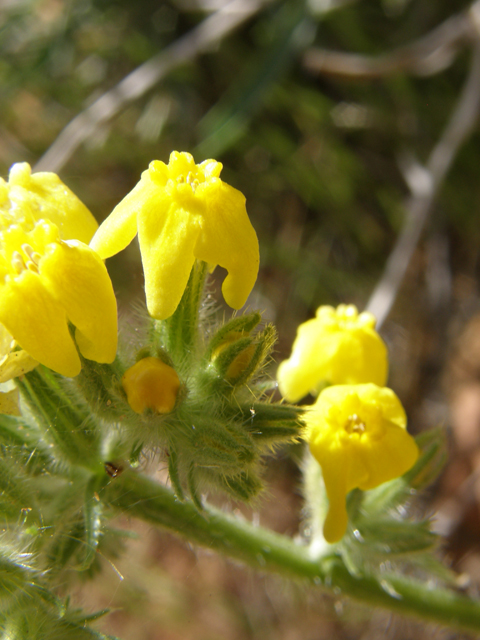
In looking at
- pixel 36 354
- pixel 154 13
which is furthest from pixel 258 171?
pixel 36 354

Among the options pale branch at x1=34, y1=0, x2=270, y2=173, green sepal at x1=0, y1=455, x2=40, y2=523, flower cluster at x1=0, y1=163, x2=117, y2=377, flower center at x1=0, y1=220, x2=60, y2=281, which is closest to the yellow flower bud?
flower cluster at x1=0, y1=163, x2=117, y2=377

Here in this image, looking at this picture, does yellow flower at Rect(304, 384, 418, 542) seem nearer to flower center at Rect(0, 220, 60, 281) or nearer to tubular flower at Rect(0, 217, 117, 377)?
tubular flower at Rect(0, 217, 117, 377)

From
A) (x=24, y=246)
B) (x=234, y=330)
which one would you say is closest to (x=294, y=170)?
(x=234, y=330)

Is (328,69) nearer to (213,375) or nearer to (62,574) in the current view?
(213,375)

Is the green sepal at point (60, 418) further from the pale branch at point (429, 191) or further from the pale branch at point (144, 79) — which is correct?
the pale branch at point (144, 79)

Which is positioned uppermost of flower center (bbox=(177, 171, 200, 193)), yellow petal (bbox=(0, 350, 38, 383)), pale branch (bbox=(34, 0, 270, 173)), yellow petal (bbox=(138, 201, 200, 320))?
flower center (bbox=(177, 171, 200, 193))
